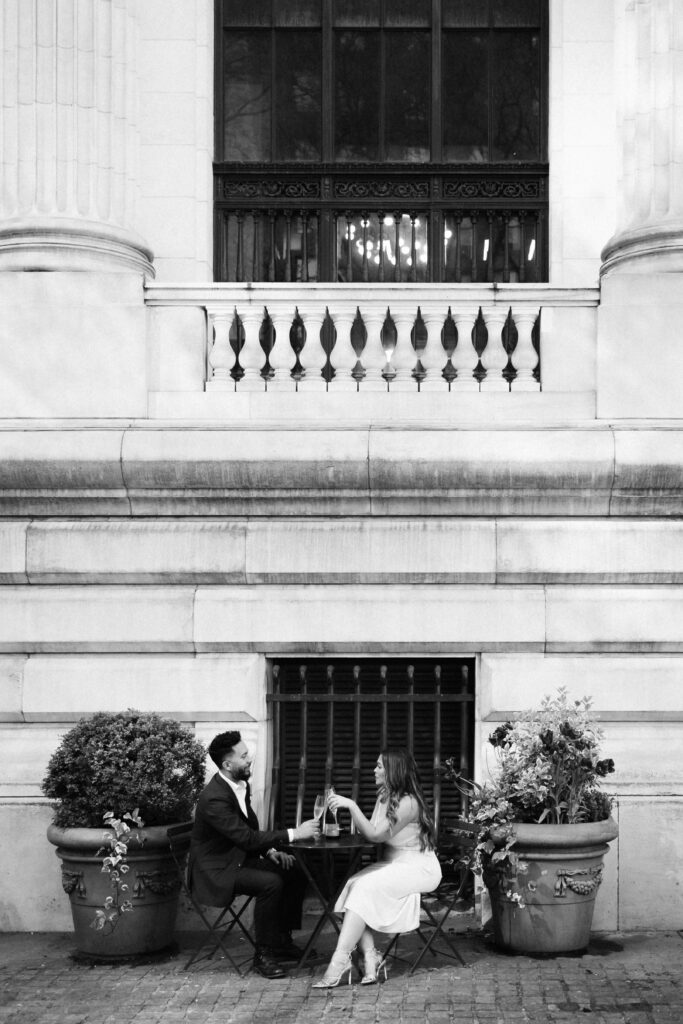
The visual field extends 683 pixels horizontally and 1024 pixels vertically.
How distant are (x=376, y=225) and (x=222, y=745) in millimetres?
5017

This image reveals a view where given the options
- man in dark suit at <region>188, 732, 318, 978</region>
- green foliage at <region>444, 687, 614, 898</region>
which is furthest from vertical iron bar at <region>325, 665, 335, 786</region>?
green foliage at <region>444, 687, 614, 898</region>

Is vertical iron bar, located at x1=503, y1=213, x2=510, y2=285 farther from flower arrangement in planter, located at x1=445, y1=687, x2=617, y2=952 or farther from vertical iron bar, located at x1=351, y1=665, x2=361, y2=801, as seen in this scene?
flower arrangement in planter, located at x1=445, y1=687, x2=617, y2=952

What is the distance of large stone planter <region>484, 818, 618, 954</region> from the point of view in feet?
26.4

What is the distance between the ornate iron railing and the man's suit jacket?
4.81 m

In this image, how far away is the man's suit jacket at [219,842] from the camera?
7.95 meters

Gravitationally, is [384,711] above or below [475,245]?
below

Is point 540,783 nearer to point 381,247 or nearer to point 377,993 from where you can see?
point 377,993

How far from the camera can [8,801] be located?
9203mm

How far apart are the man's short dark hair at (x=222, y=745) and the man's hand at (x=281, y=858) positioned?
2.16 feet

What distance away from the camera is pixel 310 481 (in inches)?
373

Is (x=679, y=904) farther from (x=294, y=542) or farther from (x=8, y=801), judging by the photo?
(x=8, y=801)

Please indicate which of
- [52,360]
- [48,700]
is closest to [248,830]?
[48,700]

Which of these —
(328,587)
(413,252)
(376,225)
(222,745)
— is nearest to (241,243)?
(376,225)

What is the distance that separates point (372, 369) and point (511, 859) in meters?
3.84
